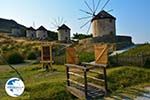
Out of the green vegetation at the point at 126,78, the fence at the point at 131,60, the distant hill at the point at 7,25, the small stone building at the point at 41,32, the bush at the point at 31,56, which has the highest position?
the distant hill at the point at 7,25

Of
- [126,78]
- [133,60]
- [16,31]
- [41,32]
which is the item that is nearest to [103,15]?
[133,60]

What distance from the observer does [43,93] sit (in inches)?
606

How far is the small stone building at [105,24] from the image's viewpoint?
54.4m

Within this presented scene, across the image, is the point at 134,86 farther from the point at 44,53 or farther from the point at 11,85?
the point at 44,53

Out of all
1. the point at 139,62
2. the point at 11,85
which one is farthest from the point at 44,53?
the point at 11,85

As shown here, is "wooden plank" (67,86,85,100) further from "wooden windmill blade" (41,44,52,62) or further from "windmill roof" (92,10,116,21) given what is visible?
"windmill roof" (92,10,116,21)

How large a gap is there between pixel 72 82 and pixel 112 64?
10.7 m

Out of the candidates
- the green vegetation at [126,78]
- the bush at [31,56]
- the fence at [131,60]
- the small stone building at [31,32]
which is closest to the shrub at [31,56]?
the bush at [31,56]

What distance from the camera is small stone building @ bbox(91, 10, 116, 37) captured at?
5441 cm

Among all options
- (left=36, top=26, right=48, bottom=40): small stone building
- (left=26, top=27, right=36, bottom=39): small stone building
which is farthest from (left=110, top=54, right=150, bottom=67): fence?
(left=26, top=27, right=36, bottom=39): small stone building

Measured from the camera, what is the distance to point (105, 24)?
54438 millimetres

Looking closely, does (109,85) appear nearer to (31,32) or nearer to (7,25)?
(31,32)

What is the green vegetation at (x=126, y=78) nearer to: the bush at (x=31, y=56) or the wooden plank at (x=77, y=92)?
the wooden plank at (x=77, y=92)

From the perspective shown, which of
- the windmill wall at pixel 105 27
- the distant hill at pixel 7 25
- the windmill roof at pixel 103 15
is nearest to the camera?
the windmill wall at pixel 105 27
